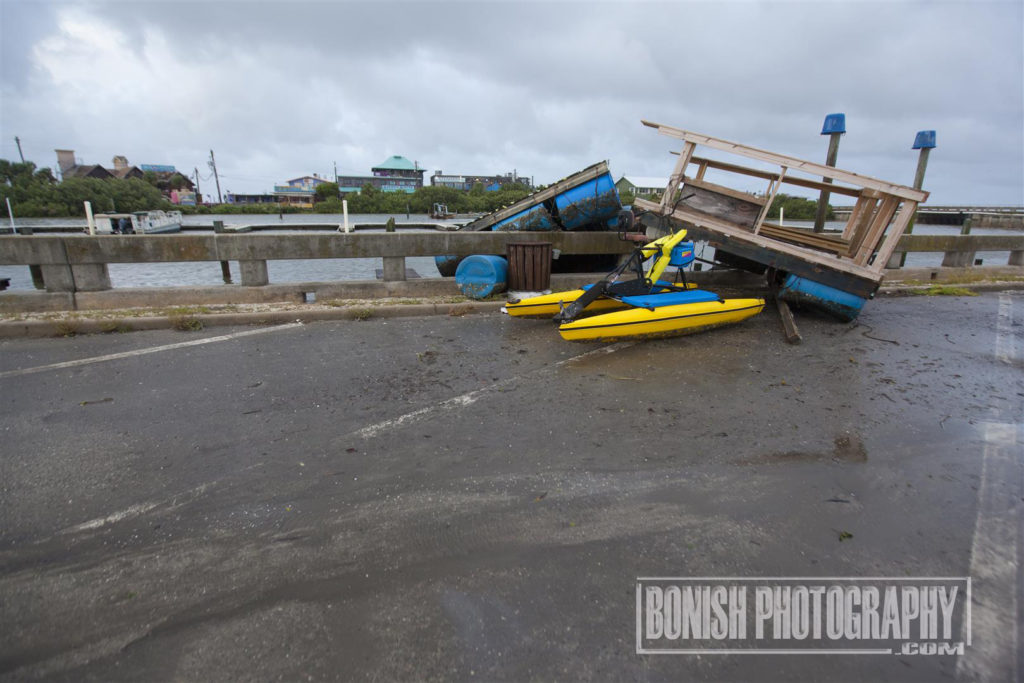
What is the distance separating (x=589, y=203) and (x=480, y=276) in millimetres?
2686

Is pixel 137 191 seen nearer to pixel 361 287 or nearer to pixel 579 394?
pixel 361 287

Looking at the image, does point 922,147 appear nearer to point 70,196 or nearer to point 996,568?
point 996,568

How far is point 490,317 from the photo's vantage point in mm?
8133

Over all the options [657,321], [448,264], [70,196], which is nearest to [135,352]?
[448,264]

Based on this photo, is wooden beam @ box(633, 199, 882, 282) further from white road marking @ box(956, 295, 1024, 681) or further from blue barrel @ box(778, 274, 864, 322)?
white road marking @ box(956, 295, 1024, 681)

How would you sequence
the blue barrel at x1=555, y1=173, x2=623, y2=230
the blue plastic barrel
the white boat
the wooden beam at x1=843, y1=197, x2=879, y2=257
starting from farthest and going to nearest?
the white boat → the blue plastic barrel → the blue barrel at x1=555, y1=173, x2=623, y2=230 → the wooden beam at x1=843, y1=197, x2=879, y2=257

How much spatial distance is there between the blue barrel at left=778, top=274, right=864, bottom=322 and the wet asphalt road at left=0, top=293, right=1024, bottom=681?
70.7 inches

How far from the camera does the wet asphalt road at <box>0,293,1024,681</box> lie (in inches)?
87.7

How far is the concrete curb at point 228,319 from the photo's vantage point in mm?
6816

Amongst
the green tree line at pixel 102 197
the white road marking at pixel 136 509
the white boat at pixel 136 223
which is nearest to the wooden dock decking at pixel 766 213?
the white road marking at pixel 136 509

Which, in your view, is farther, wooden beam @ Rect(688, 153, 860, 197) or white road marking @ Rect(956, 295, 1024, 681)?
wooden beam @ Rect(688, 153, 860, 197)

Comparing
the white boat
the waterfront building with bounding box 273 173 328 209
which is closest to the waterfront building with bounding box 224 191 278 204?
the waterfront building with bounding box 273 173 328 209

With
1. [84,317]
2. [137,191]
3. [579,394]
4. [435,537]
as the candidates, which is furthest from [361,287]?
[137,191]

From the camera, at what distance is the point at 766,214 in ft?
26.5
